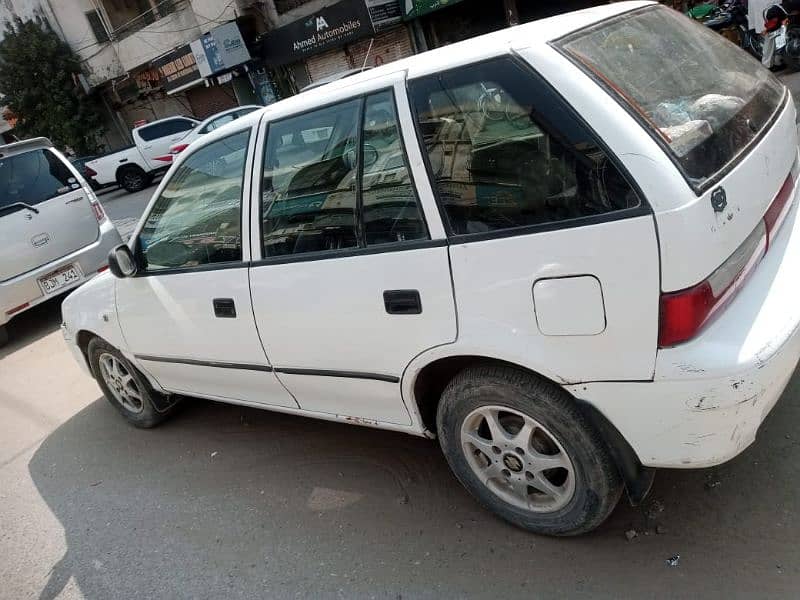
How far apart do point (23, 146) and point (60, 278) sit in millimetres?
1473

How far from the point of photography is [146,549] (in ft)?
9.49

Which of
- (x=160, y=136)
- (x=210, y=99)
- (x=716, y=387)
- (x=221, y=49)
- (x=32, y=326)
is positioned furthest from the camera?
(x=210, y=99)

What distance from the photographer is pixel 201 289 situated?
2.94 meters

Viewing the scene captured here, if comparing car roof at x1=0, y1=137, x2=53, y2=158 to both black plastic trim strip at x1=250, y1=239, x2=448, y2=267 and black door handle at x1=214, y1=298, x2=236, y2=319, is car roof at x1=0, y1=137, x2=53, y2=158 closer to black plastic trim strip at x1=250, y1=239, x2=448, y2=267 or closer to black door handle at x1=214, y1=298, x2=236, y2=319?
black door handle at x1=214, y1=298, x2=236, y2=319

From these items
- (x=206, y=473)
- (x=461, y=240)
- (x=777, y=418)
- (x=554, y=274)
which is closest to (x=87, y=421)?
(x=206, y=473)

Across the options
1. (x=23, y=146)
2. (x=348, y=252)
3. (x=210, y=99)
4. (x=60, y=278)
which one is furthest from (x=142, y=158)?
(x=348, y=252)

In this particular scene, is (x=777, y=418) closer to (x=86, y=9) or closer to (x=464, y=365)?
(x=464, y=365)

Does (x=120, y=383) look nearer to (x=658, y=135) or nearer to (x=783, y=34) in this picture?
(x=658, y=135)

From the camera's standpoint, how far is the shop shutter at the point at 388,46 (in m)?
15.9

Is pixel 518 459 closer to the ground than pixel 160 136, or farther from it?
closer to the ground

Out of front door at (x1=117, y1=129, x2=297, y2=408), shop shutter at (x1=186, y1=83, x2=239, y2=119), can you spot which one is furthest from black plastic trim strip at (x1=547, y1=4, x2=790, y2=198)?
shop shutter at (x1=186, y1=83, x2=239, y2=119)

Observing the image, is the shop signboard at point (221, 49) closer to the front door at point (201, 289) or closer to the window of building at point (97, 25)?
the window of building at point (97, 25)

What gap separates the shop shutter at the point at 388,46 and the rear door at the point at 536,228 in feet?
48.6

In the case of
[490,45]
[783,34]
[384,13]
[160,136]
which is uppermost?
[384,13]
